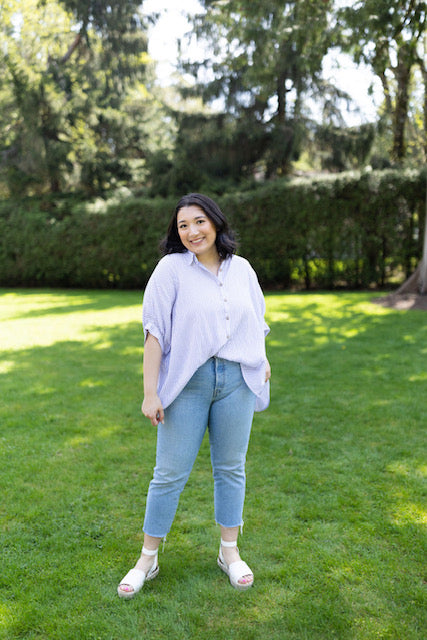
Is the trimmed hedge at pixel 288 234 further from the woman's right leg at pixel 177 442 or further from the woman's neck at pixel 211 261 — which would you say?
the woman's right leg at pixel 177 442

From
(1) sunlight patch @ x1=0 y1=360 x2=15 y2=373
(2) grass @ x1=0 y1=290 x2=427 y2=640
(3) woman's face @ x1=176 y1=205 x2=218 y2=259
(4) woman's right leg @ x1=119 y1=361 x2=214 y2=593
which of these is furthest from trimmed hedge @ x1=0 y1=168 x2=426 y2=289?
(4) woman's right leg @ x1=119 y1=361 x2=214 y2=593

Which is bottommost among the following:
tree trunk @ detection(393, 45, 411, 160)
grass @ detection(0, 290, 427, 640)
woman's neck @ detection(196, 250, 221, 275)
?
grass @ detection(0, 290, 427, 640)

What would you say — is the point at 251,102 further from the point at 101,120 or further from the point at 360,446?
the point at 360,446

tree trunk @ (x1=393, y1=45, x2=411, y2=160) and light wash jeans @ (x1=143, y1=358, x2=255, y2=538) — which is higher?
tree trunk @ (x1=393, y1=45, x2=411, y2=160)

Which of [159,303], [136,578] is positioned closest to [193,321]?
[159,303]

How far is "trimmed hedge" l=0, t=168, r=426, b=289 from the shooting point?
12.7 metres

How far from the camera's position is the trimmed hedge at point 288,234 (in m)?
12.7

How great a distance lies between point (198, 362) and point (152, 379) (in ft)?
0.73

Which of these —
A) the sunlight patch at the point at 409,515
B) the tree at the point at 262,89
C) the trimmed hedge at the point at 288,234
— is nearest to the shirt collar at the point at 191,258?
the sunlight patch at the point at 409,515

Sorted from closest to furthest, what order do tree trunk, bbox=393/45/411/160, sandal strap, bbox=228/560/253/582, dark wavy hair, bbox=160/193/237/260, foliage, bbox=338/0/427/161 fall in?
dark wavy hair, bbox=160/193/237/260 → sandal strap, bbox=228/560/253/582 → foliage, bbox=338/0/427/161 → tree trunk, bbox=393/45/411/160

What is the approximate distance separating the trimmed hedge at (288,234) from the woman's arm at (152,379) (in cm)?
1144

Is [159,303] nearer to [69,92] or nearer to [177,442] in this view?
[177,442]

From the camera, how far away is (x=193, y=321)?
2.27 metres

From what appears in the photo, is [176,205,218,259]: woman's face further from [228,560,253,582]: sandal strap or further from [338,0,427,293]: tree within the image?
[338,0,427,293]: tree
